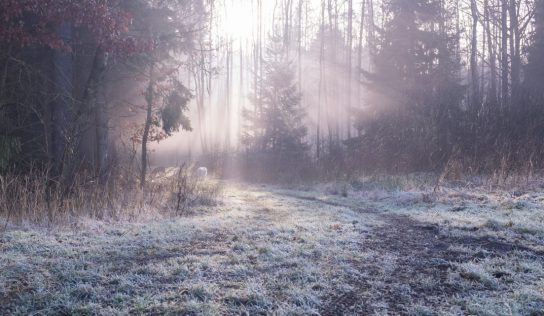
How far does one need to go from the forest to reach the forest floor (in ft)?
0.08

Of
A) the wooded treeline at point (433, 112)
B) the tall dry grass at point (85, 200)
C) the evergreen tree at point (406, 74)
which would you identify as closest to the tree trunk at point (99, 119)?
the tall dry grass at point (85, 200)

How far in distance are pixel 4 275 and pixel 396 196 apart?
814 cm

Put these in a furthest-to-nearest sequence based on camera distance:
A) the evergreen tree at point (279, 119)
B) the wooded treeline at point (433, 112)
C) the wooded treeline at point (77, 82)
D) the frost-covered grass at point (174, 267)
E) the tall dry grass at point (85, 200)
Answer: the evergreen tree at point (279, 119) < the wooded treeline at point (433, 112) < the wooded treeline at point (77, 82) < the tall dry grass at point (85, 200) < the frost-covered grass at point (174, 267)

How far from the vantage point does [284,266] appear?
3971 mm

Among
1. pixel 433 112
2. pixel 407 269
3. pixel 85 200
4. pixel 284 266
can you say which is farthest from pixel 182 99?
pixel 407 269

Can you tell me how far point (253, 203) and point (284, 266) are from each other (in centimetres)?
572

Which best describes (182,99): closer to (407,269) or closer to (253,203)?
(253,203)

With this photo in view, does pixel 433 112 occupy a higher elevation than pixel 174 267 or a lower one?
higher

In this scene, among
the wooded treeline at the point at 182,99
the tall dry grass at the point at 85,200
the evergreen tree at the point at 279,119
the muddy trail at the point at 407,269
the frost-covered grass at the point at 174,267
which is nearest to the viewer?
the frost-covered grass at the point at 174,267

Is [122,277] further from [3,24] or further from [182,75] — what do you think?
[182,75]

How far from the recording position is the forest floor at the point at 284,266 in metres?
2.96

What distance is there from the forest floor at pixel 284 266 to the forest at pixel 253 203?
0.08 ft

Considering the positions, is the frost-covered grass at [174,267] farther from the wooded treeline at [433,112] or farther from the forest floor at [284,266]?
the wooded treeline at [433,112]

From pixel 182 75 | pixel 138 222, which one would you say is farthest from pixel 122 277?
pixel 182 75
